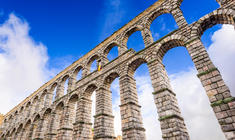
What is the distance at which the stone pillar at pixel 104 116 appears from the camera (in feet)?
36.1

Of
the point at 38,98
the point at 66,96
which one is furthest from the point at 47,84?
the point at 66,96

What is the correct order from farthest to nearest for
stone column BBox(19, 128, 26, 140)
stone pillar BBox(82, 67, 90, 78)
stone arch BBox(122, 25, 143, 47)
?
1. stone column BBox(19, 128, 26, 140)
2. stone pillar BBox(82, 67, 90, 78)
3. stone arch BBox(122, 25, 143, 47)

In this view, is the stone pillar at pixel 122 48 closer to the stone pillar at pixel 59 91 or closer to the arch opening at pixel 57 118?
the arch opening at pixel 57 118

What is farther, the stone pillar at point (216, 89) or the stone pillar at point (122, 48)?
the stone pillar at point (122, 48)

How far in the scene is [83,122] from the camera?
Result: 507 inches

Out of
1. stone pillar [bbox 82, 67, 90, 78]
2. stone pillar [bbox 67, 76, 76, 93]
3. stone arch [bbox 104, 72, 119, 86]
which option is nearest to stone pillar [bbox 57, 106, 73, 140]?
stone pillar [bbox 67, 76, 76, 93]

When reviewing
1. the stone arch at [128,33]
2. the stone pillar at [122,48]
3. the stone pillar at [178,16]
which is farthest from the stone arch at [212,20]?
the stone pillar at [122,48]

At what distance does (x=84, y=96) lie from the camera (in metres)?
14.5

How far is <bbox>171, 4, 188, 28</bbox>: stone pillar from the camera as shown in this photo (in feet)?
36.1

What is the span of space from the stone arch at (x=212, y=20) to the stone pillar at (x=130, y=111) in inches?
210

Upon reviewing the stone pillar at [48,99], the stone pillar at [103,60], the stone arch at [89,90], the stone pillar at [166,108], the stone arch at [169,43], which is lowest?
the stone pillar at [166,108]

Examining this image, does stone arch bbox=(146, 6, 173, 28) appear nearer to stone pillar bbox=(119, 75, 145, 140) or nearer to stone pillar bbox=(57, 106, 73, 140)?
stone pillar bbox=(119, 75, 145, 140)

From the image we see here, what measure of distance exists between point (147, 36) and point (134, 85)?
4.24 m

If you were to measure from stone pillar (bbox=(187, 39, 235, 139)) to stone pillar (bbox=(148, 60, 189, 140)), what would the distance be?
1850 millimetres
